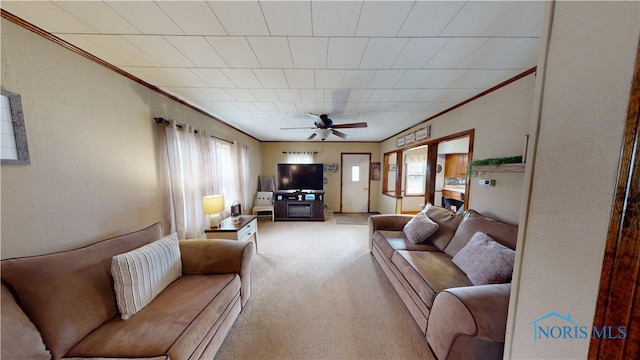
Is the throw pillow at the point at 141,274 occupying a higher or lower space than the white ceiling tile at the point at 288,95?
lower

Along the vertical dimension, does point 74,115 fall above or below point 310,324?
above

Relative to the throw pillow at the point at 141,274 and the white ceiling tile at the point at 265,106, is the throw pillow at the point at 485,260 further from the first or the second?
the white ceiling tile at the point at 265,106

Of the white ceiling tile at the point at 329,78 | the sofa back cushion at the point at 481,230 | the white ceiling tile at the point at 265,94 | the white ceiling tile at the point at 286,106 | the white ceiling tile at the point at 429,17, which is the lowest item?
the sofa back cushion at the point at 481,230

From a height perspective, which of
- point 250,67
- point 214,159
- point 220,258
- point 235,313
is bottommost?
point 235,313

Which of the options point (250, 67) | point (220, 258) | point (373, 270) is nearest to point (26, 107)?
point (250, 67)

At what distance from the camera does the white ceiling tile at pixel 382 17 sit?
104cm

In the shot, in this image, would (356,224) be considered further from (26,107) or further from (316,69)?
(26,107)

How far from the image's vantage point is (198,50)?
56.2 inches

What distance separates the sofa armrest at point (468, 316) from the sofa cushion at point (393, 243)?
894 millimetres

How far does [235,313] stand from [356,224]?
3.28 meters

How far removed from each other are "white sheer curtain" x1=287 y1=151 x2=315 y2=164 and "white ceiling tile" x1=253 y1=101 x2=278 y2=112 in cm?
256

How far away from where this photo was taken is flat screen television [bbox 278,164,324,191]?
5066 mm

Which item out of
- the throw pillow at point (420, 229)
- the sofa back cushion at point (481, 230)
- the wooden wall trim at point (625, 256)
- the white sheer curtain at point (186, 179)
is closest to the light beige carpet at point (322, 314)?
the throw pillow at point (420, 229)

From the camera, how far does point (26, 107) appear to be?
115 cm
